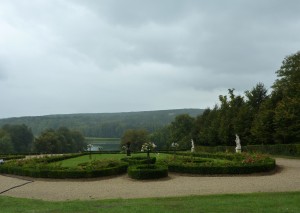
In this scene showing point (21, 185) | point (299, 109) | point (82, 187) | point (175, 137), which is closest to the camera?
point (82, 187)

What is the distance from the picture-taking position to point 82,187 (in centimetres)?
1786

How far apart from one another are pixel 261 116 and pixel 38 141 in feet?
158

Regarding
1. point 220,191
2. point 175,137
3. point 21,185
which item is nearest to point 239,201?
point 220,191

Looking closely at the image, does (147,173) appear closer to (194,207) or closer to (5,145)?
(194,207)

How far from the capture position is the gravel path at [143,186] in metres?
15.0

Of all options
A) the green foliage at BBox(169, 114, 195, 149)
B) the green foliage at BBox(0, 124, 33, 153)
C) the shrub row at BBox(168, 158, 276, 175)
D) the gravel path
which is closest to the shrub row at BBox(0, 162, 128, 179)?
the gravel path

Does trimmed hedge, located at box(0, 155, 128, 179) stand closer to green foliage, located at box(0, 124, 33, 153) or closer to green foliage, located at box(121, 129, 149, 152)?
green foliage, located at box(121, 129, 149, 152)

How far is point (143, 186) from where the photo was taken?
17422mm

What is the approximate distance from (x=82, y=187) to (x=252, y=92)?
4121cm

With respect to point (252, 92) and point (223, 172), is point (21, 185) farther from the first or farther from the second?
point (252, 92)

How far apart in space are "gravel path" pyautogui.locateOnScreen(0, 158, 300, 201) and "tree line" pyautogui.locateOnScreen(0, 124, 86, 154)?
187ft

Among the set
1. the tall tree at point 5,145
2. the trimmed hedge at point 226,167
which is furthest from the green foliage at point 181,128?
the trimmed hedge at point 226,167

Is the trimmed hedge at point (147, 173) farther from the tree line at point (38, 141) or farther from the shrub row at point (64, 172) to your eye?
the tree line at point (38, 141)

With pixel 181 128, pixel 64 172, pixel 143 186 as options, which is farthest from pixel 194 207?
pixel 181 128
